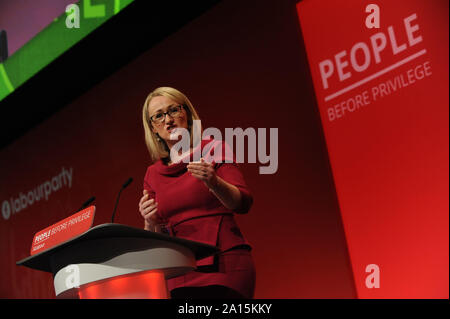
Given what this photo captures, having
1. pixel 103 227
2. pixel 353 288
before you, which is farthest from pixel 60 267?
pixel 353 288

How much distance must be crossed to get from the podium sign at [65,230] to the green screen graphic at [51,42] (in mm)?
2089

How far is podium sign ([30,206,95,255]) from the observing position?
5.91 feet

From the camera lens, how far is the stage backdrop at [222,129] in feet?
9.10

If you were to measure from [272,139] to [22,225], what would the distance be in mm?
2481

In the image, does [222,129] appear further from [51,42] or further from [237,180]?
[51,42]

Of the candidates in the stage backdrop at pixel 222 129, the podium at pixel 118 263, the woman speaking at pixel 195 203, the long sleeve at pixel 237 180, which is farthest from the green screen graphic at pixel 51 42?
the podium at pixel 118 263

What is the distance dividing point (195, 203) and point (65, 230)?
2.07ft

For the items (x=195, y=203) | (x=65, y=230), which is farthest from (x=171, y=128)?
(x=65, y=230)

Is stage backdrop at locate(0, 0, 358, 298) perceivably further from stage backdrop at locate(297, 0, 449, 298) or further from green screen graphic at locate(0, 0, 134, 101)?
green screen graphic at locate(0, 0, 134, 101)

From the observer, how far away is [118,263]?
1.71m

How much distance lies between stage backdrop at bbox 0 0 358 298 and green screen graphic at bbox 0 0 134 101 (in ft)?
1.03
